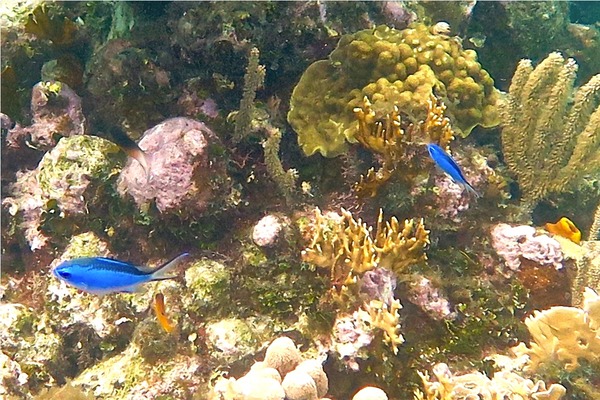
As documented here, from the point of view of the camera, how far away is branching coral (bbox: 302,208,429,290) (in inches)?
128

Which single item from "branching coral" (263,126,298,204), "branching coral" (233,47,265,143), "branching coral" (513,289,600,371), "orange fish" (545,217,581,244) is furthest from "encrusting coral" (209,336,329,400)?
"orange fish" (545,217,581,244)

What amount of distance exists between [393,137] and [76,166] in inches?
99.2

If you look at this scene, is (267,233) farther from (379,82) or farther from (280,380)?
(379,82)

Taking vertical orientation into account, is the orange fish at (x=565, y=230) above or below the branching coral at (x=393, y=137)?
below

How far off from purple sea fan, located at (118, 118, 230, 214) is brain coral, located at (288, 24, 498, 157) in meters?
0.77

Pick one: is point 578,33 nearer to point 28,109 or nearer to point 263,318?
point 263,318

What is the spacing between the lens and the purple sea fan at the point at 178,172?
11.4ft

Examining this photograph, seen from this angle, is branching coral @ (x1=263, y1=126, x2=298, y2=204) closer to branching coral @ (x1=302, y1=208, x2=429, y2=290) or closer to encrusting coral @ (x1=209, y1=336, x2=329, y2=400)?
branching coral @ (x1=302, y1=208, x2=429, y2=290)

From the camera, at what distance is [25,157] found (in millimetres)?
4887

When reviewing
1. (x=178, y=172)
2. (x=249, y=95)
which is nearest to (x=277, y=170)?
(x=249, y=95)

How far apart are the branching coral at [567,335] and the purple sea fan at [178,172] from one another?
2409 millimetres

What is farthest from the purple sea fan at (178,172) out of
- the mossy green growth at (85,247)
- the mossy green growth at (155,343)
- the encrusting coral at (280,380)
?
the encrusting coral at (280,380)

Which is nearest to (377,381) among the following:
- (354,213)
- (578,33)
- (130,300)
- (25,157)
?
(354,213)

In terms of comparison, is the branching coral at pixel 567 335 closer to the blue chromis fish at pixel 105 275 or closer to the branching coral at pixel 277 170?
the branching coral at pixel 277 170
